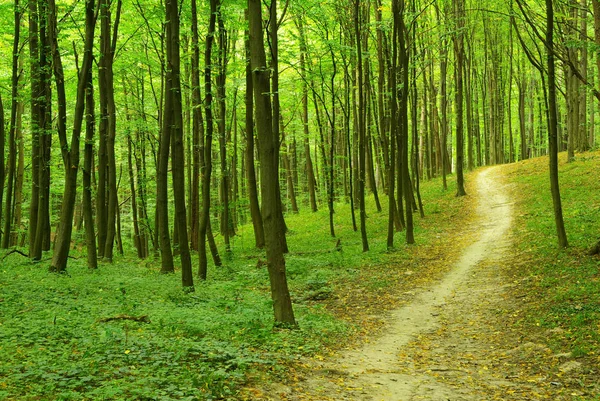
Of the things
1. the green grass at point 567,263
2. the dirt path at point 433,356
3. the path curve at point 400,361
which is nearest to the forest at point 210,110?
the green grass at point 567,263

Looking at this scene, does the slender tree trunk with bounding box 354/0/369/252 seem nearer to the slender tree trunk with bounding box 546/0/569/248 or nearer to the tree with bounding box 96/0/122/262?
the slender tree trunk with bounding box 546/0/569/248

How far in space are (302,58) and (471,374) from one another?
1958 cm

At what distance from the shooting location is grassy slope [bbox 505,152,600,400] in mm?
6888

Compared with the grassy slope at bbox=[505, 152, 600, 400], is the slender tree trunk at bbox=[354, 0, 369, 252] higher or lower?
higher

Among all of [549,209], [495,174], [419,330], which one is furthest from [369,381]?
[495,174]

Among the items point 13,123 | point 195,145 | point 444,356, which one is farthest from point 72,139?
point 444,356

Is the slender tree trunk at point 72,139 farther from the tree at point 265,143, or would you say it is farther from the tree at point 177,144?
the tree at point 265,143

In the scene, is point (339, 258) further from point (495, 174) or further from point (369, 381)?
point (495, 174)

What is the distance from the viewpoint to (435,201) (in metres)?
27.8

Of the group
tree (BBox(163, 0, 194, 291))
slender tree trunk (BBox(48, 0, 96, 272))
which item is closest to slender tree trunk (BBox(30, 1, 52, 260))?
slender tree trunk (BBox(48, 0, 96, 272))

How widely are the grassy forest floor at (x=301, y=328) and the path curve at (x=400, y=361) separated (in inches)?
3.1

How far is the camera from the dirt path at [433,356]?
241 inches

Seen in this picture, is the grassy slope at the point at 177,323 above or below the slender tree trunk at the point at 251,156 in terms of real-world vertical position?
below

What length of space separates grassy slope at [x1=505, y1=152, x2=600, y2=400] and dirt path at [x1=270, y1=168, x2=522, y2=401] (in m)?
0.71
